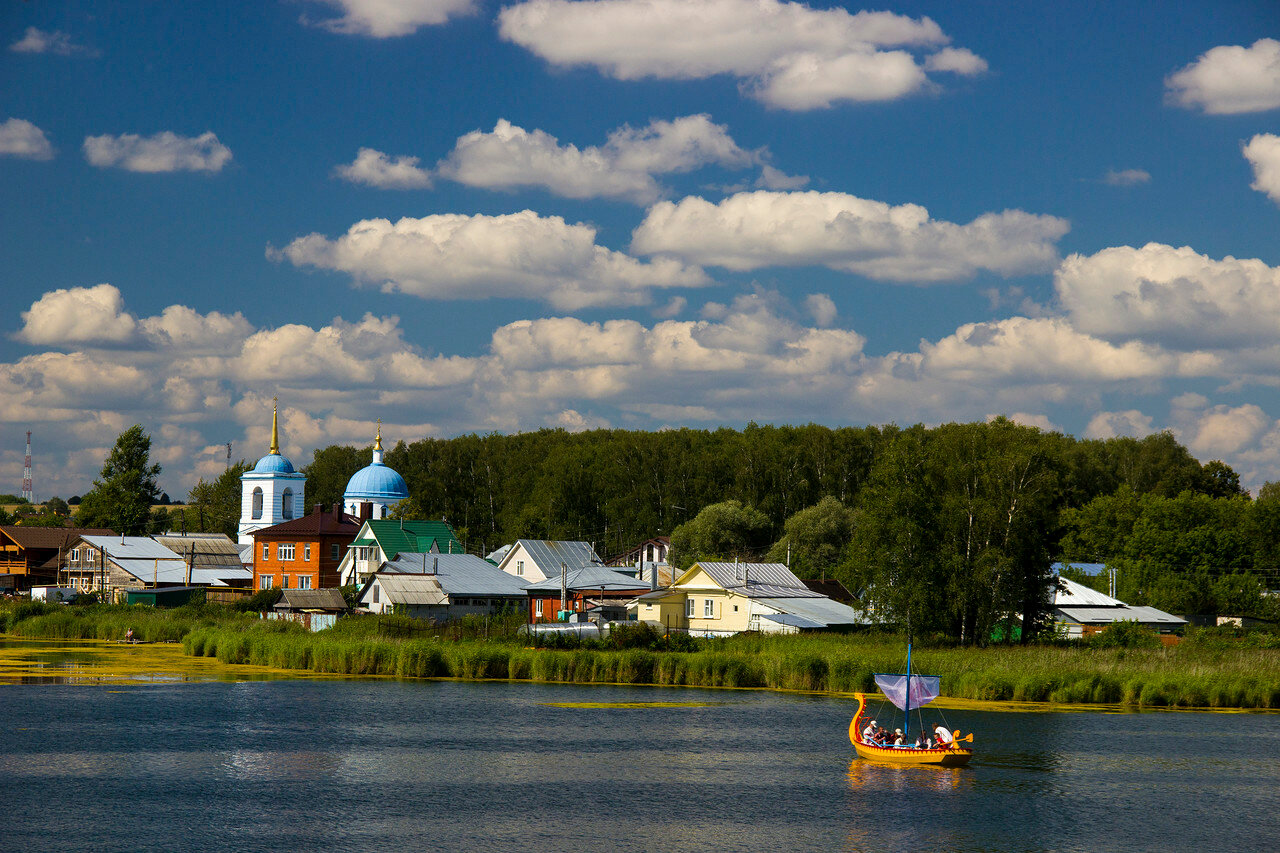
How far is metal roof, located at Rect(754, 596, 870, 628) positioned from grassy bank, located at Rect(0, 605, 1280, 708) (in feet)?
22.2

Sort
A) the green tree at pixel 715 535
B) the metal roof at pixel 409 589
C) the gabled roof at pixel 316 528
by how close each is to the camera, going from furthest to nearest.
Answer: the green tree at pixel 715 535 → the gabled roof at pixel 316 528 → the metal roof at pixel 409 589

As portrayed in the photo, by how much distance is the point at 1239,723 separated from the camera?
52844mm

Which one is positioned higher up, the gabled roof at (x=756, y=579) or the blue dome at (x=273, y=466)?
the blue dome at (x=273, y=466)

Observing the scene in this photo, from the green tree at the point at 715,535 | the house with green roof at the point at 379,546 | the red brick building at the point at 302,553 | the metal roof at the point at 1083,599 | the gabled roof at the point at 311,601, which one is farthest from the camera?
the green tree at the point at 715,535

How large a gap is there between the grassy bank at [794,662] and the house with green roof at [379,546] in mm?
26820

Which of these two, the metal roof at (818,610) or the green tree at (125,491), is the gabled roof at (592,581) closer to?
the metal roof at (818,610)

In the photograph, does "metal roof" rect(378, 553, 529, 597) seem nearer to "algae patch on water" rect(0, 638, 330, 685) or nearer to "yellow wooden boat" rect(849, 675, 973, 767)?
"algae patch on water" rect(0, 638, 330, 685)

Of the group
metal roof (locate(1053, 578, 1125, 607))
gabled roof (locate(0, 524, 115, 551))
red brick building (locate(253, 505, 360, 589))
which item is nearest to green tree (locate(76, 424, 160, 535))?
gabled roof (locate(0, 524, 115, 551))

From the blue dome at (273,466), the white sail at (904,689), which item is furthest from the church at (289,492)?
the white sail at (904,689)

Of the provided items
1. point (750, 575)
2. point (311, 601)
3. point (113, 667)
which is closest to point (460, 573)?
point (311, 601)

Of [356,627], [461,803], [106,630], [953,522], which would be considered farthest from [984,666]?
[106,630]

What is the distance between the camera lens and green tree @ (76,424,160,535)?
159500mm

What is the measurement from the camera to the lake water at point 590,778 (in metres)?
31.8

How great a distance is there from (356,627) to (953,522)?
39.6 meters
